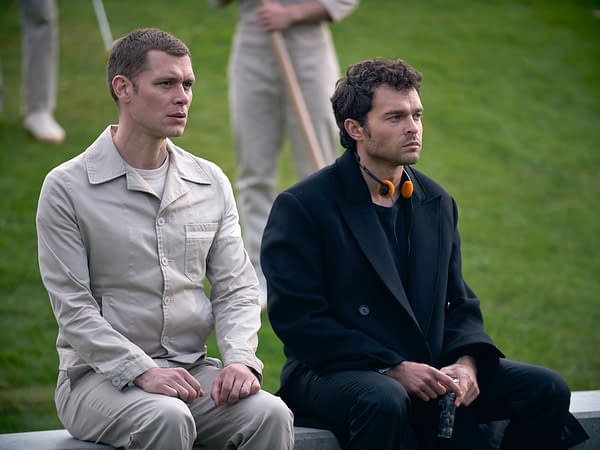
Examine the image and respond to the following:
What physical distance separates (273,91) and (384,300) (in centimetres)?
259

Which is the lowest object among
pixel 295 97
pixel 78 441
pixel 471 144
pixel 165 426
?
pixel 471 144

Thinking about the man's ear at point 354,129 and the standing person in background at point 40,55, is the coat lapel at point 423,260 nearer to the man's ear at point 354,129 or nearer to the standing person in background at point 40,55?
the man's ear at point 354,129

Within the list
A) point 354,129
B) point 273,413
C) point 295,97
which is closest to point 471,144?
point 295,97

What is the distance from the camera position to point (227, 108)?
10312 millimetres

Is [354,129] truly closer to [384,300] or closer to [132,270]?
[384,300]

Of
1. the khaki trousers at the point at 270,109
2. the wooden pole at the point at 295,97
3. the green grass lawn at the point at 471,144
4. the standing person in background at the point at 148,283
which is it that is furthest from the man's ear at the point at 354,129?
the khaki trousers at the point at 270,109

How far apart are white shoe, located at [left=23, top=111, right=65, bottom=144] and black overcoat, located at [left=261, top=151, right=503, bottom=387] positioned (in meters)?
5.06

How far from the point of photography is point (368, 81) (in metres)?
4.24

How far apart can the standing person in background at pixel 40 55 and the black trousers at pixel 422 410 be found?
5271 mm

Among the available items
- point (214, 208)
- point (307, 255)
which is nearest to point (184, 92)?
point (214, 208)

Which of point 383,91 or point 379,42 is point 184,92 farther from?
point 379,42

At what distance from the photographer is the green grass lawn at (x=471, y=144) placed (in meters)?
6.38

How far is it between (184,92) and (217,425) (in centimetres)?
113

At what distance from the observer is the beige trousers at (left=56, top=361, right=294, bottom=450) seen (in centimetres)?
354
